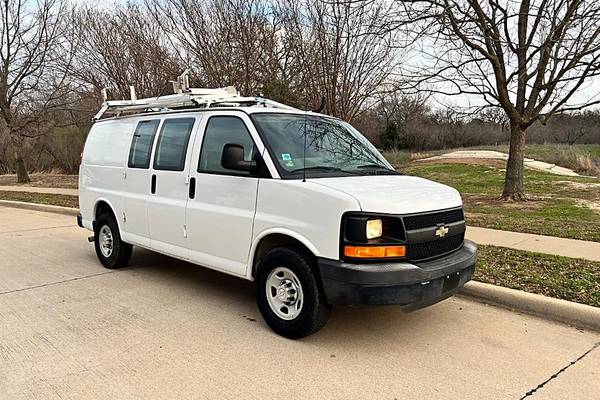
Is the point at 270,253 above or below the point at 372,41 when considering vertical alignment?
below

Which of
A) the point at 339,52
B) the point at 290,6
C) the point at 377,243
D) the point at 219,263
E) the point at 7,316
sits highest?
the point at 290,6

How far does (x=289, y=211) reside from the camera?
4238 mm

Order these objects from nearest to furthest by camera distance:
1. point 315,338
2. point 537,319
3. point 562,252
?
1. point 315,338
2. point 537,319
3. point 562,252

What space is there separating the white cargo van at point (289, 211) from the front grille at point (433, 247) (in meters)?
0.01

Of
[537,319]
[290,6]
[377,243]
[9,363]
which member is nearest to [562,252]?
[537,319]

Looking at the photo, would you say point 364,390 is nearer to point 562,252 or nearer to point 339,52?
point 562,252

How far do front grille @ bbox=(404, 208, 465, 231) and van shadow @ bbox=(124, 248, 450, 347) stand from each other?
869 mm

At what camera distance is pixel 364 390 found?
342 centimetres

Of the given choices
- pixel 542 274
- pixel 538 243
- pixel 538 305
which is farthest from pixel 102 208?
pixel 538 243

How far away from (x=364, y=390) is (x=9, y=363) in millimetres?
2761

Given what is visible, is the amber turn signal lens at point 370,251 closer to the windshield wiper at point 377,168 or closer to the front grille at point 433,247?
the front grille at point 433,247

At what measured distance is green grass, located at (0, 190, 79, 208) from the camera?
549 inches

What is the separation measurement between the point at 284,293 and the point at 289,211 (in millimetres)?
728

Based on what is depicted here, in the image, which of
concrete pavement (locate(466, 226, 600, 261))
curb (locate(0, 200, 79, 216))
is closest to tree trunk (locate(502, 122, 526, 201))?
concrete pavement (locate(466, 226, 600, 261))
